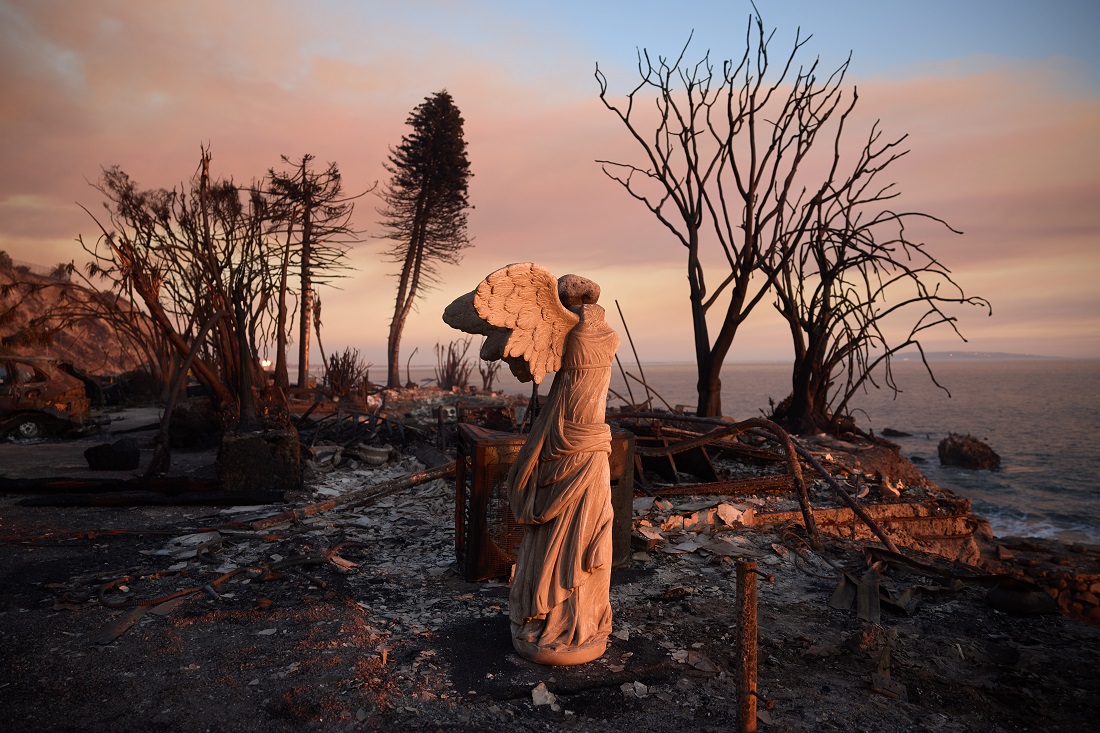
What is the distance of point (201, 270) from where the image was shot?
1105cm

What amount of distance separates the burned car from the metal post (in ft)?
44.9

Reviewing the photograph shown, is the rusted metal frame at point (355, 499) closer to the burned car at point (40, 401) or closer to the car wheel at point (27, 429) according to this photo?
the burned car at point (40, 401)

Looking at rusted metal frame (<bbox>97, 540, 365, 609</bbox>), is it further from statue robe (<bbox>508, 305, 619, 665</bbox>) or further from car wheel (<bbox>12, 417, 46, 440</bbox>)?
car wheel (<bbox>12, 417, 46, 440</bbox>)

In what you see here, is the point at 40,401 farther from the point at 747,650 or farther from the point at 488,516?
the point at 747,650

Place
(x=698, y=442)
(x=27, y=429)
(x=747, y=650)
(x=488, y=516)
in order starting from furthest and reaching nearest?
(x=27, y=429)
(x=698, y=442)
(x=488, y=516)
(x=747, y=650)

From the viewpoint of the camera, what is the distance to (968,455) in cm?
1816

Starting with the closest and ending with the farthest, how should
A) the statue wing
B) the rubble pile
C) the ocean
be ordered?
the rubble pile, the statue wing, the ocean

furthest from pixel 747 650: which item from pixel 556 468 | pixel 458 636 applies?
pixel 458 636

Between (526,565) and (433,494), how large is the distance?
4467 millimetres

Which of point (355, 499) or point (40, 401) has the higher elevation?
point (40, 401)

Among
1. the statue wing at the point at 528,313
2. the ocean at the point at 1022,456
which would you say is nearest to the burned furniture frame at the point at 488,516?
the statue wing at the point at 528,313

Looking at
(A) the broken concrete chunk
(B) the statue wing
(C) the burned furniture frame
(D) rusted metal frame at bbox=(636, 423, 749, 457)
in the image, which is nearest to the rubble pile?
(A) the broken concrete chunk

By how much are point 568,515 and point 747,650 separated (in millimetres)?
1208

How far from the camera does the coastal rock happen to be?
59.4ft
